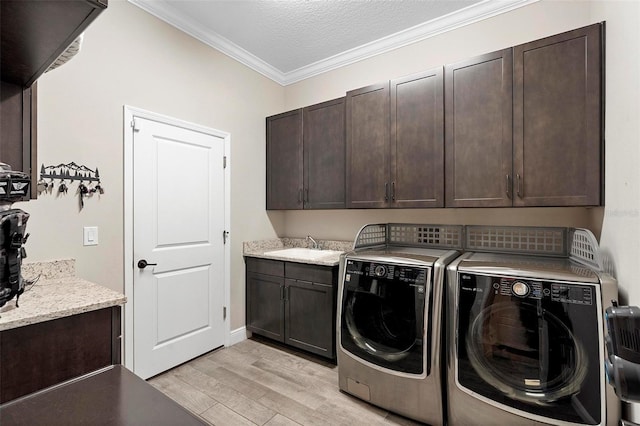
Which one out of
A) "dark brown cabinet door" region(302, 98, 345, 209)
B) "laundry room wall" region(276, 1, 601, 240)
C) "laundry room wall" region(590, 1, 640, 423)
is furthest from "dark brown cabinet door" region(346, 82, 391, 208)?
"laundry room wall" region(590, 1, 640, 423)

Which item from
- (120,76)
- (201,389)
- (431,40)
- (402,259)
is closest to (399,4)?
(431,40)

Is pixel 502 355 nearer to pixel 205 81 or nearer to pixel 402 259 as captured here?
pixel 402 259

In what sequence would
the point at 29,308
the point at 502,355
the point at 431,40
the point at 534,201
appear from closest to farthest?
the point at 29,308 → the point at 502,355 → the point at 534,201 → the point at 431,40

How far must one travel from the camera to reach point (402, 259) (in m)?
2.04

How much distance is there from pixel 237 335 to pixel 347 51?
3.20 metres

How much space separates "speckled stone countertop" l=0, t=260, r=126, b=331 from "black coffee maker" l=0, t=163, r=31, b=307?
0.34 feet

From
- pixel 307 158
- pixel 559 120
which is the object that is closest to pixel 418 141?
pixel 559 120

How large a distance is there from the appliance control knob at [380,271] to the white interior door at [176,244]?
5.31ft

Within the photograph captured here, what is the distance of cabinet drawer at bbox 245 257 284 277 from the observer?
116 inches

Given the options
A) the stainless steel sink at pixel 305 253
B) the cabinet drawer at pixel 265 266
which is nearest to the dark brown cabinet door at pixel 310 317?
the cabinet drawer at pixel 265 266

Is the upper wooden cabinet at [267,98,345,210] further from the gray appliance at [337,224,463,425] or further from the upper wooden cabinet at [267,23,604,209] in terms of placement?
the gray appliance at [337,224,463,425]

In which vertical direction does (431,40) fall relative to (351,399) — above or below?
above

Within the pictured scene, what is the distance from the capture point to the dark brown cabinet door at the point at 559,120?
1.77 metres

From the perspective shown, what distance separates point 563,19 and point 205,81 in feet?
9.71
